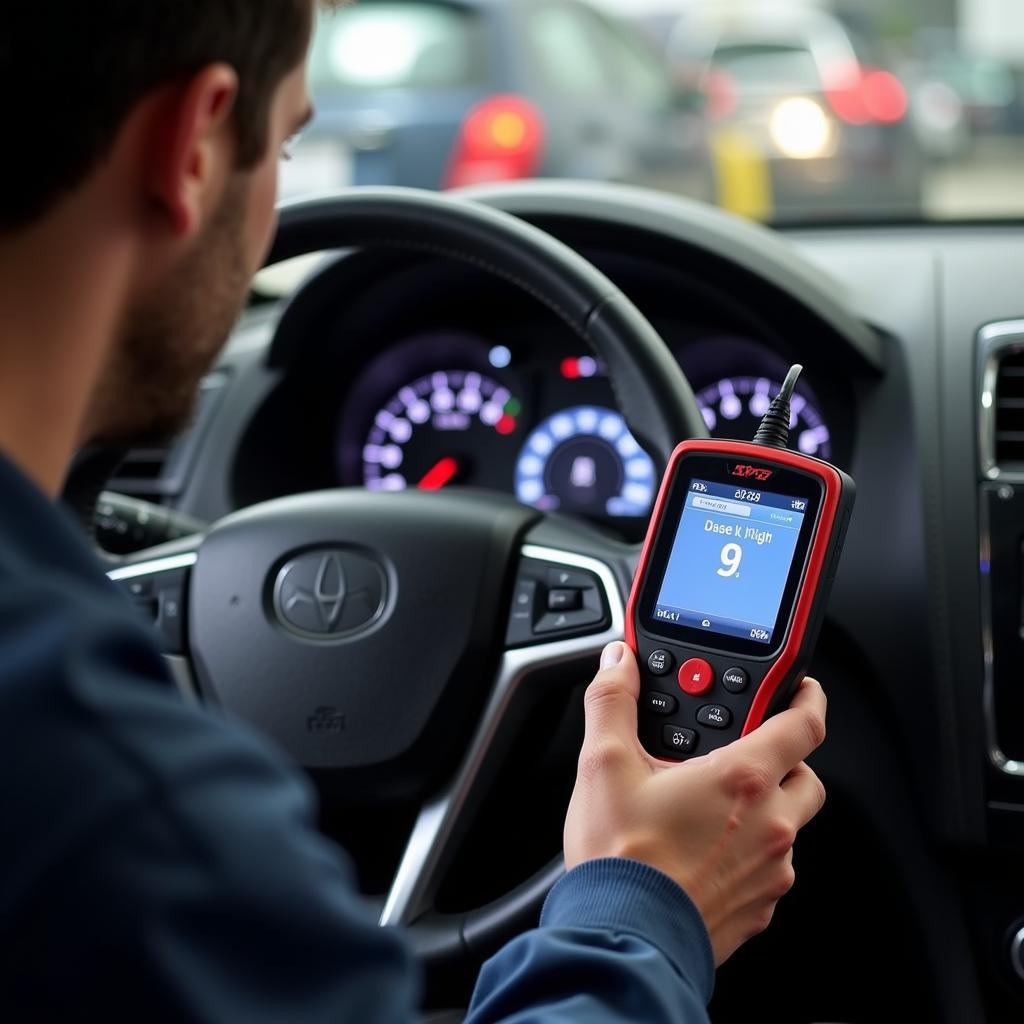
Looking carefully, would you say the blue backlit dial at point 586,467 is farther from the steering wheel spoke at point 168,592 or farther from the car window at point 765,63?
the car window at point 765,63

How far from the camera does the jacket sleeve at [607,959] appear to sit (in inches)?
34.3

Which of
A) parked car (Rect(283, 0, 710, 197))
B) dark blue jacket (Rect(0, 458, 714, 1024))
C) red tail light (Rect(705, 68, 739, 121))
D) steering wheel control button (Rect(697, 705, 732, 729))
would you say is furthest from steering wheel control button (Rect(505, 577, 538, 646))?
red tail light (Rect(705, 68, 739, 121))

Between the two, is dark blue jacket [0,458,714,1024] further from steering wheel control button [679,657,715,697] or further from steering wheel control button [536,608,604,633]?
steering wheel control button [536,608,604,633]

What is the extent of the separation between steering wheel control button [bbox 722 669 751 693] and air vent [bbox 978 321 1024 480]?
604mm

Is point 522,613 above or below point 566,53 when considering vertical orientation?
below

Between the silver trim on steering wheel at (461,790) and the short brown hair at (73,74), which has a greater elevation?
the short brown hair at (73,74)

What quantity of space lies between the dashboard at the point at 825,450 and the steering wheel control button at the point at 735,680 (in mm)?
245

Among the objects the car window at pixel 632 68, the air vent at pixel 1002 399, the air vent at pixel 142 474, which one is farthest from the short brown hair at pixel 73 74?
the car window at pixel 632 68

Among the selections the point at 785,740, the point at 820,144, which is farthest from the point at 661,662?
the point at 820,144

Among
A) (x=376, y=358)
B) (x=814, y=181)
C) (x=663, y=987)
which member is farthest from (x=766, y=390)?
(x=814, y=181)

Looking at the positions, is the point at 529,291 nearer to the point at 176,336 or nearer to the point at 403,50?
the point at 176,336

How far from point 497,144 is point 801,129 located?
206cm

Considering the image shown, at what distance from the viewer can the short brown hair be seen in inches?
28.0

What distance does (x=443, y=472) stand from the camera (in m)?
2.17
